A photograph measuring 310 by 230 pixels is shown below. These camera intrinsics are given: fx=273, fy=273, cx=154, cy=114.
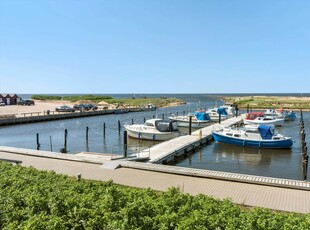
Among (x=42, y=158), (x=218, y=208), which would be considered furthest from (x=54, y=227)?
(x=42, y=158)

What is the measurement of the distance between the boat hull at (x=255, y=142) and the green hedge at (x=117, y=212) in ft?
78.2

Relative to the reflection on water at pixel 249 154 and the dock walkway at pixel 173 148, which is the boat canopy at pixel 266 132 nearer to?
the reflection on water at pixel 249 154

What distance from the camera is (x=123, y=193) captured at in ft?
27.1

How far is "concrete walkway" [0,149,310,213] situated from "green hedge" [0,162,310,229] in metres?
2.80

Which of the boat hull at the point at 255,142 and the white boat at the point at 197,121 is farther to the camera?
the white boat at the point at 197,121

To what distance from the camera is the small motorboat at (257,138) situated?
29219 millimetres

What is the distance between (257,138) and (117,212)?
26163 mm

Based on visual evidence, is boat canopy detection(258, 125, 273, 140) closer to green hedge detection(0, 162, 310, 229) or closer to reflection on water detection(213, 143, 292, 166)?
reflection on water detection(213, 143, 292, 166)

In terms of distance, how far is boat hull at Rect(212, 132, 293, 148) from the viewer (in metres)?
29.1

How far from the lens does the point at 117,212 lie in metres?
6.87

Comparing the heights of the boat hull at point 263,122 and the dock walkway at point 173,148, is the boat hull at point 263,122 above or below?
above

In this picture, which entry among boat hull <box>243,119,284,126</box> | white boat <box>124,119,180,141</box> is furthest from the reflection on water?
boat hull <box>243,119,284,126</box>

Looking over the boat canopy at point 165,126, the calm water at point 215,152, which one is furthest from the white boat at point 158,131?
the calm water at point 215,152

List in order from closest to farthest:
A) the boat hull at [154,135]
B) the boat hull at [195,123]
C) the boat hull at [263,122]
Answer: the boat hull at [154,135] → the boat hull at [263,122] → the boat hull at [195,123]
